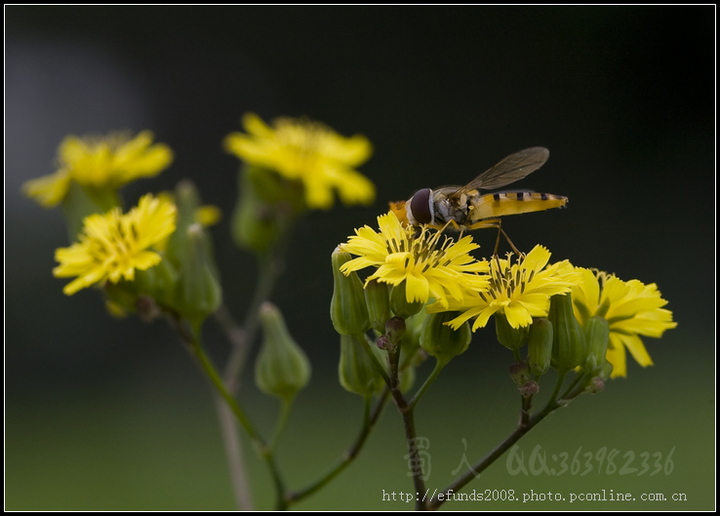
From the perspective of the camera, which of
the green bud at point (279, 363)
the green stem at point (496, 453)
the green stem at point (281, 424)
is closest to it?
the green stem at point (496, 453)

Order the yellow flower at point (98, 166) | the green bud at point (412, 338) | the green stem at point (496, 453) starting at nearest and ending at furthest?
the green stem at point (496, 453) < the green bud at point (412, 338) < the yellow flower at point (98, 166)

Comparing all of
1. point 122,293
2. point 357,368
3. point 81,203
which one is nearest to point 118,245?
point 122,293

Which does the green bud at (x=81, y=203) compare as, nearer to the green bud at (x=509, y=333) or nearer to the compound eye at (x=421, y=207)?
the compound eye at (x=421, y=207)

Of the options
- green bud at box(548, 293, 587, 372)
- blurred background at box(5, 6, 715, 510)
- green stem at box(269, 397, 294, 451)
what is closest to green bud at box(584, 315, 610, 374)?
green bud at box(548, 293, 587, 372)

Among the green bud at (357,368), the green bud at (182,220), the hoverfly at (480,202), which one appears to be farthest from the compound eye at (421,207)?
the green bud at (182,220)

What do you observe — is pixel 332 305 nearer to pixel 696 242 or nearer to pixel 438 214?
pixel 438 214

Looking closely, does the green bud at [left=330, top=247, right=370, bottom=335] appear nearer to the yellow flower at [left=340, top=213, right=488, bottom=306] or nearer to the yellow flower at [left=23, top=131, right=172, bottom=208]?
the yellow flower at [left=340, top=213, right=488, bottom=306]

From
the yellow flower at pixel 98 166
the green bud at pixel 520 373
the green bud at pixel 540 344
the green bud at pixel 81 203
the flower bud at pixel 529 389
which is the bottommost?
the flower bud at pixel 529 389
